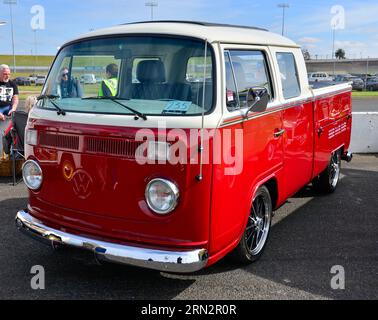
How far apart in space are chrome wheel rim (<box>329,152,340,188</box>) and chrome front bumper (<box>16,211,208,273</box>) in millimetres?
3820

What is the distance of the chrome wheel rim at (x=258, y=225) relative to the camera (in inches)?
158

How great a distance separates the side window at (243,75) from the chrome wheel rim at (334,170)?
265 cm

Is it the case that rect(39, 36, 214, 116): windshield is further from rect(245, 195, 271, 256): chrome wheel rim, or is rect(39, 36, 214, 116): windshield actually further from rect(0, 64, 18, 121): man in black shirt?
rect(0, 64, 18, 121): man in black shirt

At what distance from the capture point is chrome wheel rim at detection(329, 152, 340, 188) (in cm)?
631

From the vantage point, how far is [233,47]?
354cm

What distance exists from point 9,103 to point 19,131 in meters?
1.29

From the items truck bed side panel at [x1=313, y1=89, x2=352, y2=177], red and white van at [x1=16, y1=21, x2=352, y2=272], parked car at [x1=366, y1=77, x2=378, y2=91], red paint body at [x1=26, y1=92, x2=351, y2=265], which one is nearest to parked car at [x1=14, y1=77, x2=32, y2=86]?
parked car at [x1=366, y1=77, x2=378, y2=91]

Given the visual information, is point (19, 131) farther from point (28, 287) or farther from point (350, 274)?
point (350, 274)

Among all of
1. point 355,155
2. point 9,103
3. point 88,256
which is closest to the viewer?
A: point 88,256

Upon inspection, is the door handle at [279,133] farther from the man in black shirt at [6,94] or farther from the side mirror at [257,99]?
the man in black shirt at [6,94]

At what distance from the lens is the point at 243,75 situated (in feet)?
12.1

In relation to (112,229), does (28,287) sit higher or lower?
lower


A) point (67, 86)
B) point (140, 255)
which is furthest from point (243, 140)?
point (67, 86)
